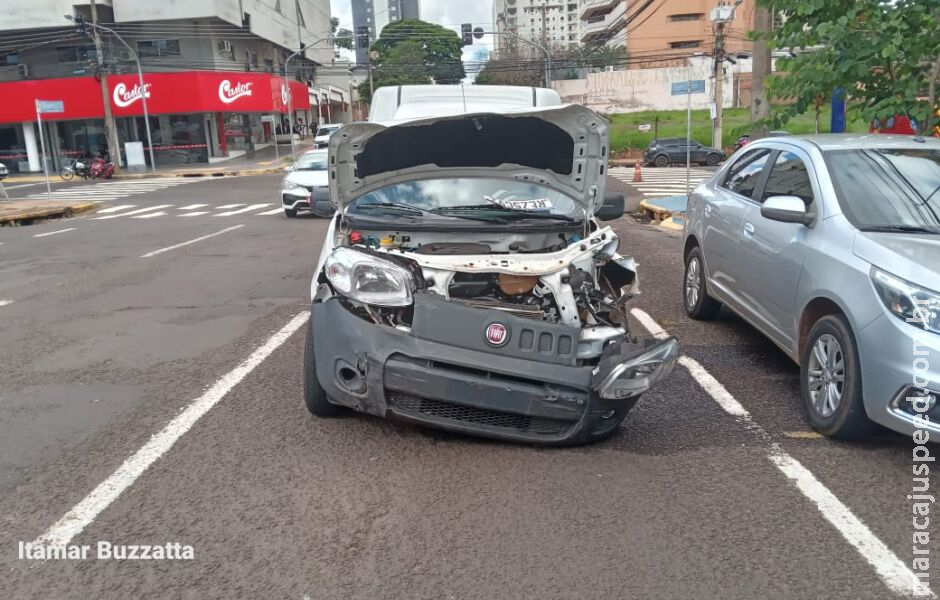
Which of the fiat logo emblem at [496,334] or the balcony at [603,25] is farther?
the balcony at [603,25]

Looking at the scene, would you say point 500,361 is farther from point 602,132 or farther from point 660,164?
point 660,164

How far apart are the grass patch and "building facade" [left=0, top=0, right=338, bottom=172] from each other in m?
20.3

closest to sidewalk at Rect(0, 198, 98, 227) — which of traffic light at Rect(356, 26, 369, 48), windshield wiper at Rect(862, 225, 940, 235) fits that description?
traffic light at Rect(356, 26, 369, 48)

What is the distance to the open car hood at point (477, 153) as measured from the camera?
5.21 metres

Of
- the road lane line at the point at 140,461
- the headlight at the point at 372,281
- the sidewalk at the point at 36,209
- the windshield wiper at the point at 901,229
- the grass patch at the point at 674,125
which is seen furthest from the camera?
the grass patch at the point at 674,125

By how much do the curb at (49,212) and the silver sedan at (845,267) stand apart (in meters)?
19.0

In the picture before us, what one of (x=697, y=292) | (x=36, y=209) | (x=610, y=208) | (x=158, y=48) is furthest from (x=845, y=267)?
(x=158, y=48)

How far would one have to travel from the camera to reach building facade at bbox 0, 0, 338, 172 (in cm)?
4050

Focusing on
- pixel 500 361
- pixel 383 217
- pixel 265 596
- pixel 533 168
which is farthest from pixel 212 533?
pixel 533 168

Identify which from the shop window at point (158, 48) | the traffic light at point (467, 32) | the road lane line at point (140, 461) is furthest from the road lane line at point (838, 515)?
the shop window at point (158, 48)

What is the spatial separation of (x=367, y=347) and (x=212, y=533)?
1.16 metres

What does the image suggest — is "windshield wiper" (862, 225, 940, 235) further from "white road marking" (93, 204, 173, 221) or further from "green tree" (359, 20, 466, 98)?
"green tree" (359, 20, 466, 98)

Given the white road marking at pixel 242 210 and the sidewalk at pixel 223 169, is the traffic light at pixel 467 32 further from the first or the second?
the white road marking at pixel 242 210

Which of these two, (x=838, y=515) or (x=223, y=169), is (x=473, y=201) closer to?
(x=838, y=515)
